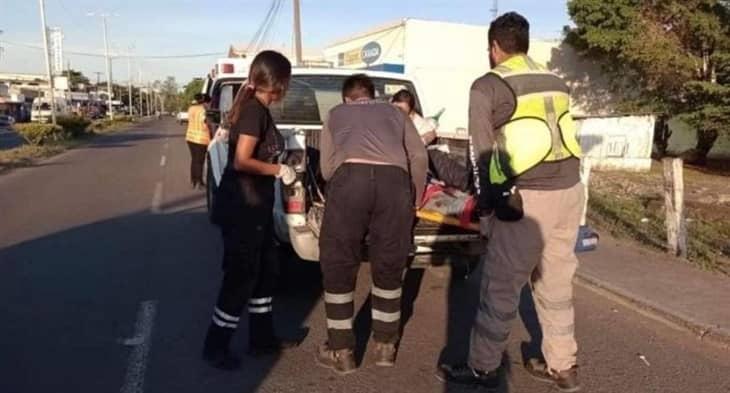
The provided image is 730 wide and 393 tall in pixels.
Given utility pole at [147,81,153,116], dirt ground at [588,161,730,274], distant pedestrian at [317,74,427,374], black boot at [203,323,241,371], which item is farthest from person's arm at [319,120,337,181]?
utility pole at [147,81,153,116]

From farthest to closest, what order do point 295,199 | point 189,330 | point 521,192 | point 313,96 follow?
point 313,96 → point 295,199 → point 189,330 → point 521,192

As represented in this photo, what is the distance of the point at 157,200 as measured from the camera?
1195cm

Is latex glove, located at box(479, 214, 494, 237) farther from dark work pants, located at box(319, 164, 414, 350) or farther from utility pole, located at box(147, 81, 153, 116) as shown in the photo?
utility pole, located at box(147, 81, 153, 116)

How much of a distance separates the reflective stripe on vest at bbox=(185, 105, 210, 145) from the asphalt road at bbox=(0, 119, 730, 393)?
336cm

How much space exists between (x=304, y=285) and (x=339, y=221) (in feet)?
7.37

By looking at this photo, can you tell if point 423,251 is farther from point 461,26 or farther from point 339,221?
point 461,26

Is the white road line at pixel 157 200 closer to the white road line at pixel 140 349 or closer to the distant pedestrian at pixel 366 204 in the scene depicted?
the white road line at pixel 140 349

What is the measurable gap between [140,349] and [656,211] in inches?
381

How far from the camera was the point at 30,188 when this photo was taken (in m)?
14.0

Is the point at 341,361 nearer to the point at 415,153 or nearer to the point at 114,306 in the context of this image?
the point at 415,153

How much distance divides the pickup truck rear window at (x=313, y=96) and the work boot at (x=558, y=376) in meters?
3.62

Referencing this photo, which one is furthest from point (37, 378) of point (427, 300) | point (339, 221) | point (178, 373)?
point (427, 300)

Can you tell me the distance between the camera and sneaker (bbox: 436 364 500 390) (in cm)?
416

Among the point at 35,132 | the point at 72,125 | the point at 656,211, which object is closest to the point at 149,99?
the point at 72,125
